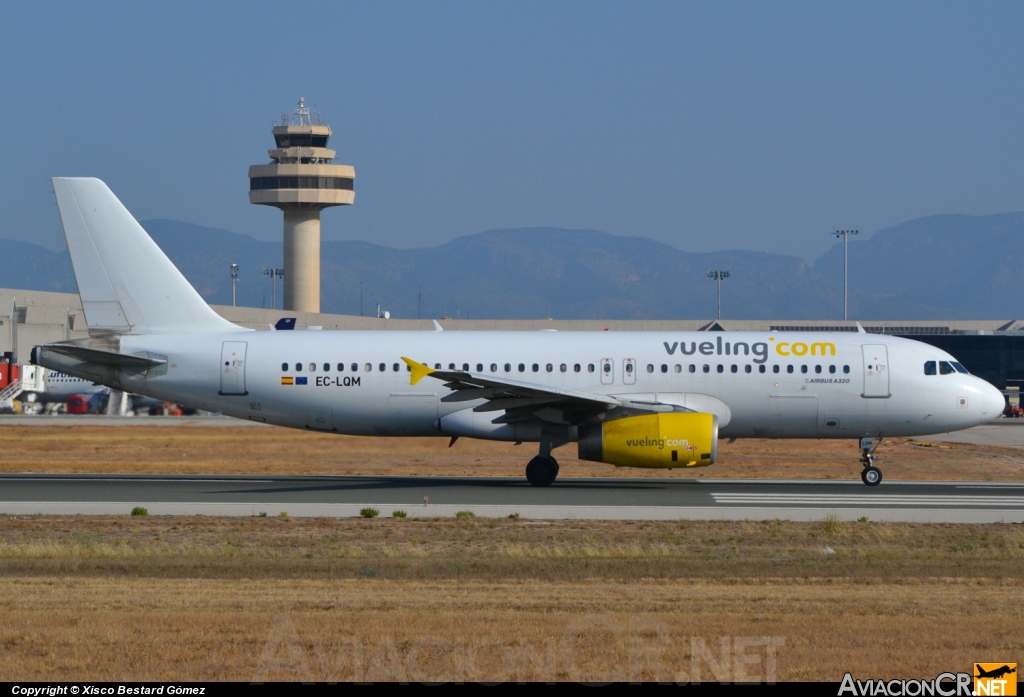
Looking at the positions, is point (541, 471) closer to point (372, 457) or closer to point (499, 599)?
point (372, 457)

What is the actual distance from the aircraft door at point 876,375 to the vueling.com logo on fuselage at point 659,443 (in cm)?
524

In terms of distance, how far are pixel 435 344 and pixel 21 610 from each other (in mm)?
17068

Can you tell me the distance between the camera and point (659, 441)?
25.8m

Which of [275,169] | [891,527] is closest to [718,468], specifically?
[891,527]

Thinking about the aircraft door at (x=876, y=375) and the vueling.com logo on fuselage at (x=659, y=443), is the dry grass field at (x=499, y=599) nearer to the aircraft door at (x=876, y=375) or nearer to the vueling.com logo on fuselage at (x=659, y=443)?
the vueling.com logo on fuselage at (x=659, y=443)

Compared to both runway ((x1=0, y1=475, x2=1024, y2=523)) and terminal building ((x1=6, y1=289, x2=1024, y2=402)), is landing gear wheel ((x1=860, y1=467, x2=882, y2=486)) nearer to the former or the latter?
runway ((x1=0, y1=475, x2=1024, y2=523))

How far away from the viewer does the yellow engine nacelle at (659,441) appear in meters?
25.7

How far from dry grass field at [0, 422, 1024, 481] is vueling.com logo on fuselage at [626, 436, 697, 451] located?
5.77 metres

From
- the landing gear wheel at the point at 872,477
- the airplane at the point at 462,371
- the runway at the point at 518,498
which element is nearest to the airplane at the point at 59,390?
the airplane at the point at 462,371

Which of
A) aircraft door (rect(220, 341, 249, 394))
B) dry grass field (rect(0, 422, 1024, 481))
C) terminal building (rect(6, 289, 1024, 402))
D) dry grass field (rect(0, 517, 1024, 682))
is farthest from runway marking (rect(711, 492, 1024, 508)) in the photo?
terminal building (rect(6, 289, 1024, 402))

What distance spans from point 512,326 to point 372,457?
57.0 metres

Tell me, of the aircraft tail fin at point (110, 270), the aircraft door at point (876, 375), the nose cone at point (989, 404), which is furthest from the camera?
the aircraft tail fin at point (110, 270)

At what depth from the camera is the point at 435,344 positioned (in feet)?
94.0

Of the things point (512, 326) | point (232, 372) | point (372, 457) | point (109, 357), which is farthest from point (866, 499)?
point (512, 326)
